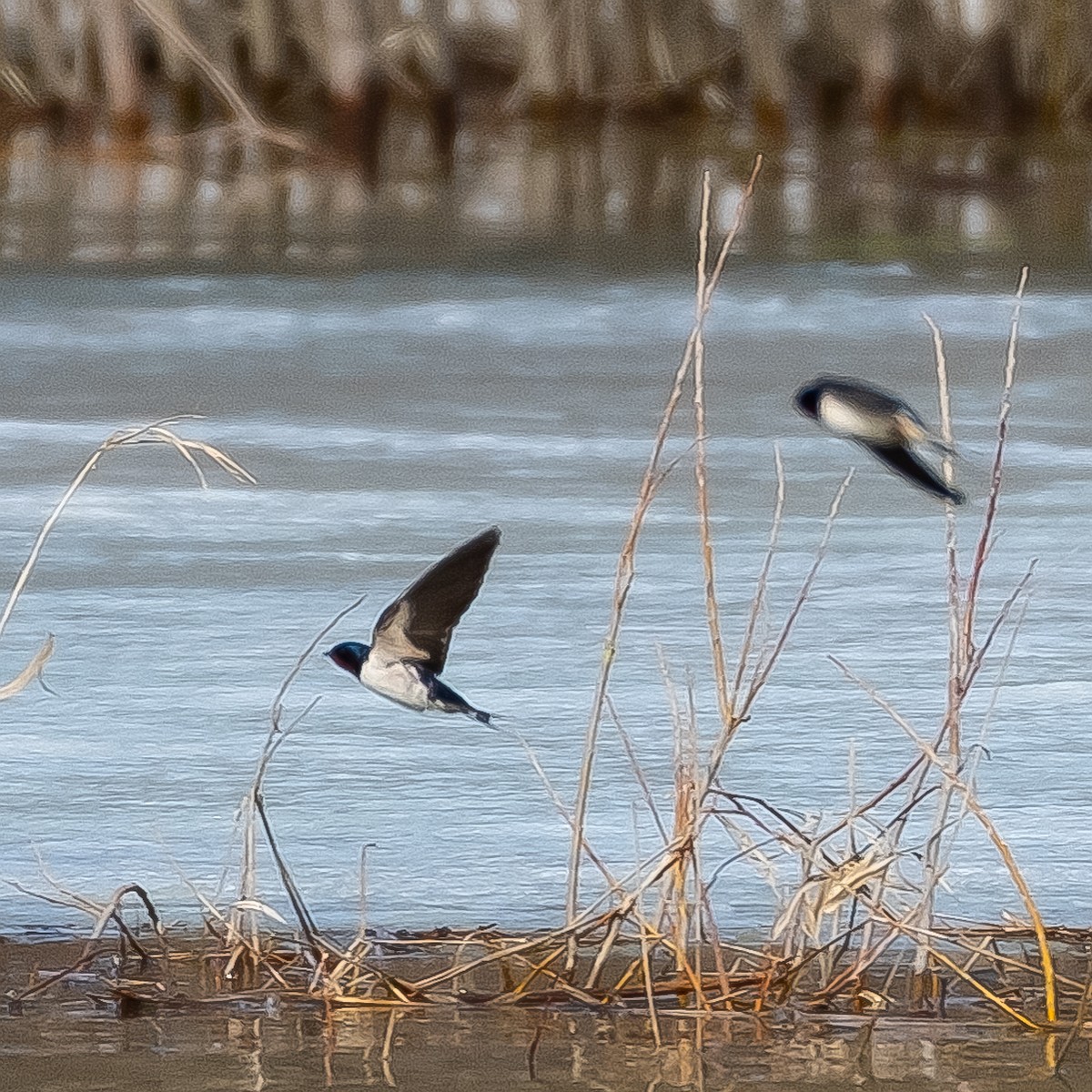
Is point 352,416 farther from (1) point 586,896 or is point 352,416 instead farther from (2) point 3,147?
(2) point 3,147

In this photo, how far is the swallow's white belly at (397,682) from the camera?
293cm

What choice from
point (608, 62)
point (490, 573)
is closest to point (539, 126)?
point (608, 62)

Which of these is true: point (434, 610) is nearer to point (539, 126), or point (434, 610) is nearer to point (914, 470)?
point (914, 470)

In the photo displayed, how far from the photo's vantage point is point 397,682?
Answer: 116 inches

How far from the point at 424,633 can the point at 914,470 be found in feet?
1.95

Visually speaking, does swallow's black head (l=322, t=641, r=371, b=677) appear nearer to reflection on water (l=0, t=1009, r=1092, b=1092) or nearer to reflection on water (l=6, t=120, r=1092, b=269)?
reflection on water (l=0, t=1009, r=1092, b=1092)

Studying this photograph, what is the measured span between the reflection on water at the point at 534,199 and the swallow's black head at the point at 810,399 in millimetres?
6645

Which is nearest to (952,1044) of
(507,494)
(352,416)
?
(507,494)

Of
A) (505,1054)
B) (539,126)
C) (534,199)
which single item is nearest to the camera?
(505,1054)

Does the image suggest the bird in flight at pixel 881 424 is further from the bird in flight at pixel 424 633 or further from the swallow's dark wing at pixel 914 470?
the bird in flight at pixel 424 633

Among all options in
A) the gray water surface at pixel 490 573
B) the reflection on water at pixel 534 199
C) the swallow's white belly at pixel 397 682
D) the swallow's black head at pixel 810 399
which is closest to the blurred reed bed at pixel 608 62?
the reflection on water at pixel 534 199

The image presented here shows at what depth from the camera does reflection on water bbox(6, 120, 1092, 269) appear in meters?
10.1

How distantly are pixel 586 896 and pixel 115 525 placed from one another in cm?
254

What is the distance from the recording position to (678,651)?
14.6ft
